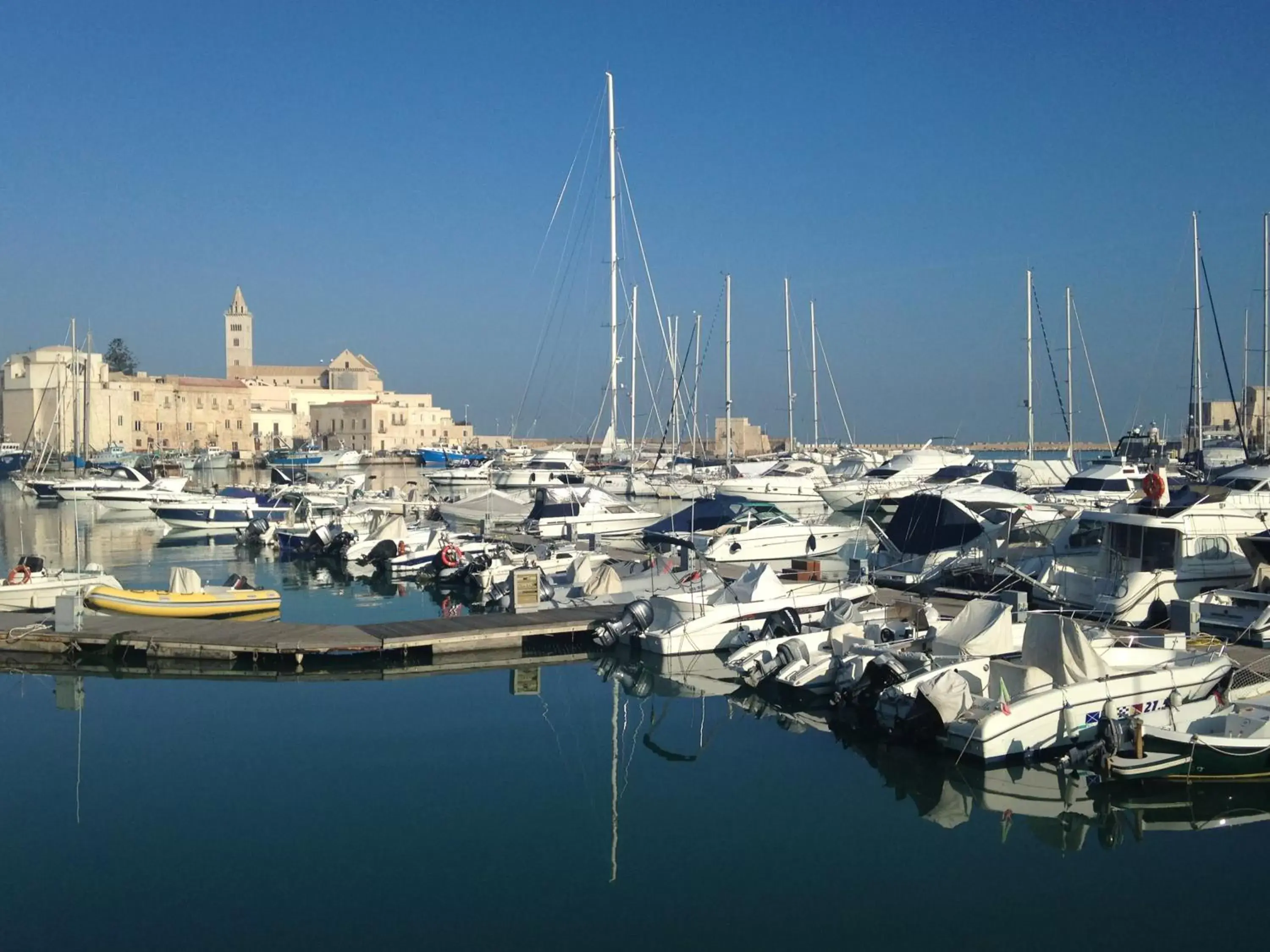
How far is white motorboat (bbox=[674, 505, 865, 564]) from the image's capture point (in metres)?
29.0

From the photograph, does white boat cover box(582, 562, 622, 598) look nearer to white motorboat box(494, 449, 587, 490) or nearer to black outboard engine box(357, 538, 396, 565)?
black outboard engine box(357, 538, 396, 565)

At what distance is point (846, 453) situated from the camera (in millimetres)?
64688

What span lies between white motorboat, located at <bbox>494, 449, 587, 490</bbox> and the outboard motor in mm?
23905

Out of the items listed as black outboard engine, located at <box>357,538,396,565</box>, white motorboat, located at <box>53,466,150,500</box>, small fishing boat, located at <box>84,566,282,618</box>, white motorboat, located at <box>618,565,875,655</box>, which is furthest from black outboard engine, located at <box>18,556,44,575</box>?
white motorboat, located at <box>53,466,150,500</box>

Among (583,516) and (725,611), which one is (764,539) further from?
(725,611)

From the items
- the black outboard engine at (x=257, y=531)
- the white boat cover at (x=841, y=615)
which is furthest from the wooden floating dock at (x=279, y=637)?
the black outboard engine at (x=257, y=531)

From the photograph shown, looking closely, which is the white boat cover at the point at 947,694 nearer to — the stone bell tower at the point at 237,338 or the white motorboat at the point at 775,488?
the white motorboat at the point at 775,488

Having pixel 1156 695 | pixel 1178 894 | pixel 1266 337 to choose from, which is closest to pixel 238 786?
pixel 1178 894

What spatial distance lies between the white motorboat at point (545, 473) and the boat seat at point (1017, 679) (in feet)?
99.6

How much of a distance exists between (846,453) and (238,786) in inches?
2138

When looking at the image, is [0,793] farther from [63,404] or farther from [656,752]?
[63,404]

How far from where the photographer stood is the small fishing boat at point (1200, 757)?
1214cm

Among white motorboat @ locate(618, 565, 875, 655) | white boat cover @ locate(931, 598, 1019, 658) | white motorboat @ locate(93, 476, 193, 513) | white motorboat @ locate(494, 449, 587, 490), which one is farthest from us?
white motorboat @ locate(93, 476, 193, 513)

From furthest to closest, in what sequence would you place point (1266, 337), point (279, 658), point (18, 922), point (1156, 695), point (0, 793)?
point (1266, 337) → point (279, 658) → point (1156, 695) → point (0, 793) → point (18, 922)
